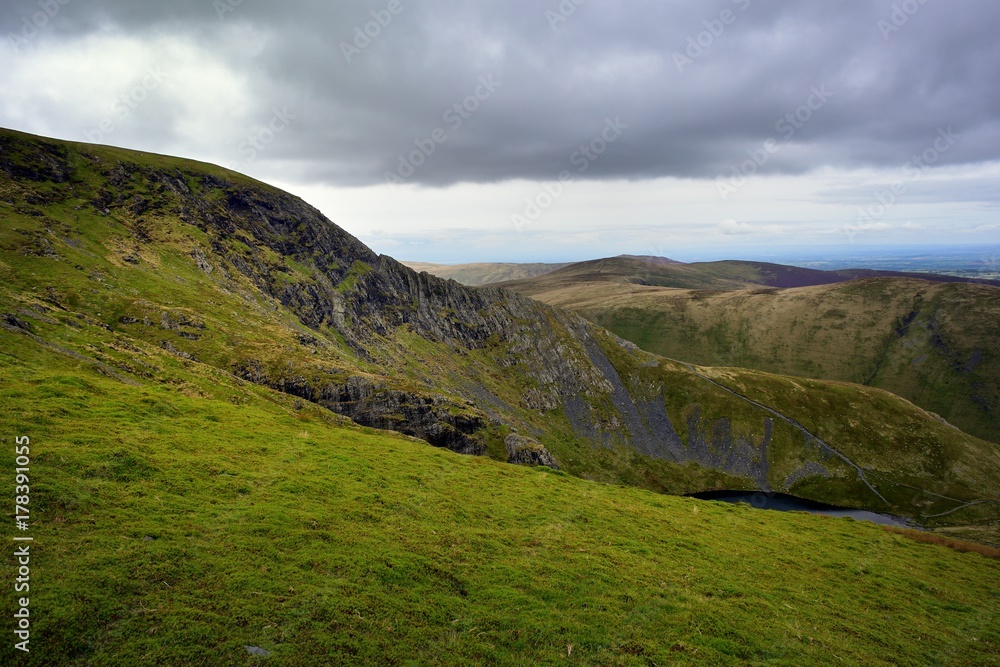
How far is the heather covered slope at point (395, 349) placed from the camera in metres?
60.7

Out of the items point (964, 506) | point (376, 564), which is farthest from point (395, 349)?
point (964, 506)

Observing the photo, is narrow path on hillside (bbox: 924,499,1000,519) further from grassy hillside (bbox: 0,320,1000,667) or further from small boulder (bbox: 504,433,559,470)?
grassy hillside (bbox: 0,320,1000,667)

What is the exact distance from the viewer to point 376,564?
61.4 ft

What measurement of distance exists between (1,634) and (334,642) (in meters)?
8.24

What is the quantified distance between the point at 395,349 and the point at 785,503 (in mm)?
114410

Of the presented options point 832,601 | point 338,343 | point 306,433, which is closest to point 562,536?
point 832,601

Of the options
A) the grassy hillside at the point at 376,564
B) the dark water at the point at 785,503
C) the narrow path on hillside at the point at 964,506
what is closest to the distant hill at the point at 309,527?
the grassy hillside at the point at 376,564

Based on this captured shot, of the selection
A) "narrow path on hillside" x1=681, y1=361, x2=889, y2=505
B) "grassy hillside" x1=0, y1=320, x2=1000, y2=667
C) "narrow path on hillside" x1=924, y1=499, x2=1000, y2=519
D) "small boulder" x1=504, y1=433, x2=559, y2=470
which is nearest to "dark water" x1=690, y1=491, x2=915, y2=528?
"narrow path on hillside" x1=924, y1=499, x2=1000, y2=519

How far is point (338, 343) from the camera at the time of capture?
101m

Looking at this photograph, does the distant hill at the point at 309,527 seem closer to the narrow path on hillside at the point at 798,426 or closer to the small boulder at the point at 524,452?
the small boulder at the point at 524,452

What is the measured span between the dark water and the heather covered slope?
10.9 feet

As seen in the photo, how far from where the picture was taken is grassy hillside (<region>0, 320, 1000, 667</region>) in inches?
552

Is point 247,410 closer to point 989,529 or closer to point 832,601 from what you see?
point 832,601

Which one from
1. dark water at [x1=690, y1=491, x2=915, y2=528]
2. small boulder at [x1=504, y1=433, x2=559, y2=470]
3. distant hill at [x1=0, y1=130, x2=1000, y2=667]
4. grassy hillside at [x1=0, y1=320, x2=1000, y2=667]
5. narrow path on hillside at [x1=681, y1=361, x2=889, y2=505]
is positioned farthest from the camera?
narrow path on hillside at [x1=681, y1=361, x2=889, y2=505]
